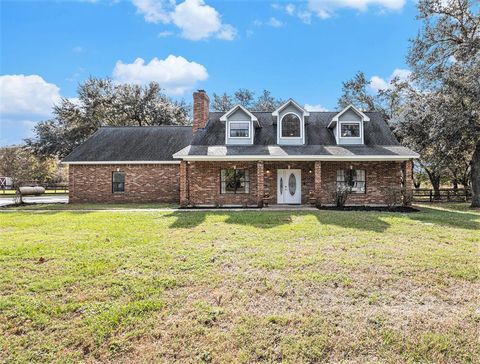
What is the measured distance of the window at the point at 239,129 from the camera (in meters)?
17.4

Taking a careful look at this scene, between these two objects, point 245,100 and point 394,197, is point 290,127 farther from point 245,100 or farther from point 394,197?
point 245,100

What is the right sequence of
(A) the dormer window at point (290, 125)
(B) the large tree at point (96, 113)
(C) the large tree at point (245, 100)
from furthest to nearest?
(C) the large tree at point (245, 100), (B) the large tree at point (96, 113), (A) the dormer window at point (290, 125)

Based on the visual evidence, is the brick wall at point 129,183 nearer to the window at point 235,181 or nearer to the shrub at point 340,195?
the window at point 235,181

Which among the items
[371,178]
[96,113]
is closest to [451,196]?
[371,178]

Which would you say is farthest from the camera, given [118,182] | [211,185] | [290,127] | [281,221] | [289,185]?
[118,182]

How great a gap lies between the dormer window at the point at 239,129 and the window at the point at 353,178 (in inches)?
237

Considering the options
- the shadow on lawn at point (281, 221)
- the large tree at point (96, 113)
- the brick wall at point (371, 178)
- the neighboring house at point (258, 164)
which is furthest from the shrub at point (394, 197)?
the large tree at point (96, 113)

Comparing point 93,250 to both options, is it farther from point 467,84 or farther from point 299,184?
point 467,84

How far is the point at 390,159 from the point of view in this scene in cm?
1561

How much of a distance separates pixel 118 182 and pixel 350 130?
50.2ft

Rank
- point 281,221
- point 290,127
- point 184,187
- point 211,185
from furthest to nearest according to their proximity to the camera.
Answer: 1. point 290,127
2. point 211,185
3. point 184,187
4. point 281,221

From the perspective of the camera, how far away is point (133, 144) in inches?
809

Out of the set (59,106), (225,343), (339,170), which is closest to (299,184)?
(339,170)

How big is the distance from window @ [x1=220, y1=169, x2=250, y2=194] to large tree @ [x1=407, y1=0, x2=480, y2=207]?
1108 cm
